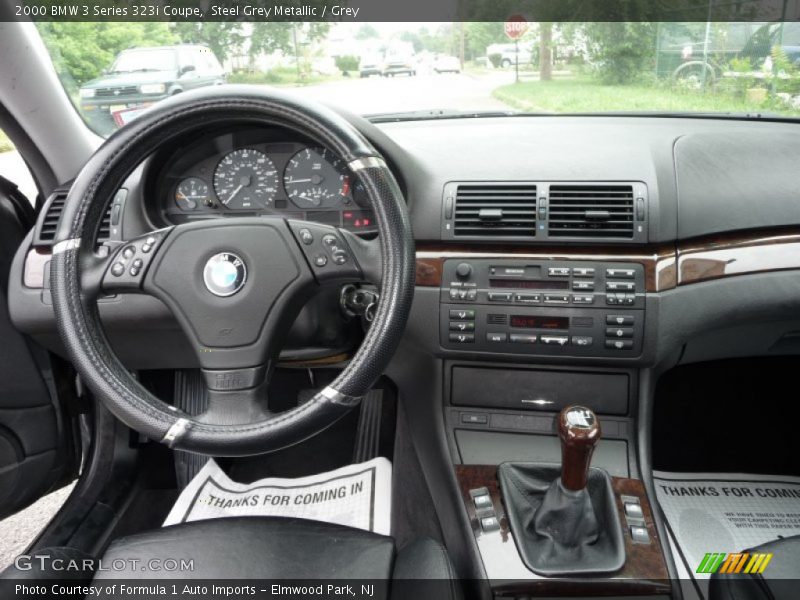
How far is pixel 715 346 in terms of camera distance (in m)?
1.79

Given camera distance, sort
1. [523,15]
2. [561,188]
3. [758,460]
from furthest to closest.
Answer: [758,460], [523,15], [561,188]

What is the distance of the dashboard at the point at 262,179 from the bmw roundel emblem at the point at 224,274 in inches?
15.5

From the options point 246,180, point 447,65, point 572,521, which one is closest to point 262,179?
point 246,180

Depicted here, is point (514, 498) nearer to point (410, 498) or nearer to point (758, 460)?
point (410, 498)

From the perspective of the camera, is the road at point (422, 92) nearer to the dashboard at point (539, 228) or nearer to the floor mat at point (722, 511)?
the dashboard at point (539, 228)

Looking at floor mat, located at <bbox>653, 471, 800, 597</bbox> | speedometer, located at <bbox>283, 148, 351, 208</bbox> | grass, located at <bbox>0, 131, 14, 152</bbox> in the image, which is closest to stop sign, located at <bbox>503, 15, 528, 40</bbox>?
speedometer, located at <bbox>283, 148, 351, 208</bbox>

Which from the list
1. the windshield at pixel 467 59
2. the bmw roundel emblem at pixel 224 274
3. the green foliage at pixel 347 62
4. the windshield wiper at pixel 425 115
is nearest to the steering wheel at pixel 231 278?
the bmw roundel emblem at pixel 224 274

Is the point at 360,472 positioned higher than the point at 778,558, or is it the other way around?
the point at 778,558

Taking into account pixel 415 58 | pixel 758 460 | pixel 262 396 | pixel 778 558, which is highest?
pixel 415 58

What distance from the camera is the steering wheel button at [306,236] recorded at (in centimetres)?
128

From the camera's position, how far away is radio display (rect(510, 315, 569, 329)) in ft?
5.19

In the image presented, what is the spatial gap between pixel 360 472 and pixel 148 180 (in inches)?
40.3

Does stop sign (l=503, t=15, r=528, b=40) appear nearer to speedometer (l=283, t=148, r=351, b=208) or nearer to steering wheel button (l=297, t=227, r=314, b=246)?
speedometer (l=283, t=148, r=351, b=208)

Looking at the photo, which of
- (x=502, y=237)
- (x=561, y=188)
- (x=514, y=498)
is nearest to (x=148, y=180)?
(x=502, y=237)
